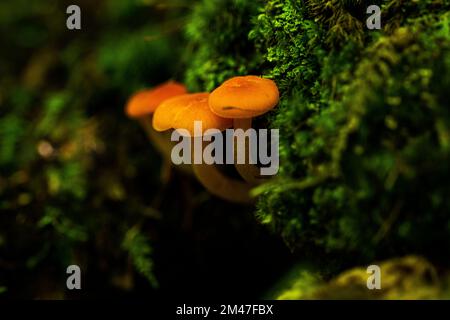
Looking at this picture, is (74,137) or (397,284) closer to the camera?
(397,284)

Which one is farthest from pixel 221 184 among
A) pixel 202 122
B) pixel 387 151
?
pixel 387 151

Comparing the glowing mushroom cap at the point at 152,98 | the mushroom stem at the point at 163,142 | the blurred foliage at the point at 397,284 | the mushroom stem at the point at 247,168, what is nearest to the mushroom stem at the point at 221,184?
the mushroom stem at the point at 247,168

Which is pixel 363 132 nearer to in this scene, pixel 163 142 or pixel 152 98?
pixel 152 98

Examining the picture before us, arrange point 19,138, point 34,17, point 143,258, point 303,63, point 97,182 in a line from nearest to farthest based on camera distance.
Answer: point 303,63 < point 143,258 < point 97,182 < point 19,138 < point 34,17

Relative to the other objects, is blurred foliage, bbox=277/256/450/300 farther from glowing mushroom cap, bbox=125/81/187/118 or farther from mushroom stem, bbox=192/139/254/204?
glowing mushroom cap, bbox=125/81/187/118

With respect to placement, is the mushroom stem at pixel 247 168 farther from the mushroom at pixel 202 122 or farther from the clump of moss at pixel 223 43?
the clump of moss at pixel 223 43

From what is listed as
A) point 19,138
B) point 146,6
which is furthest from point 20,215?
point 146,6
